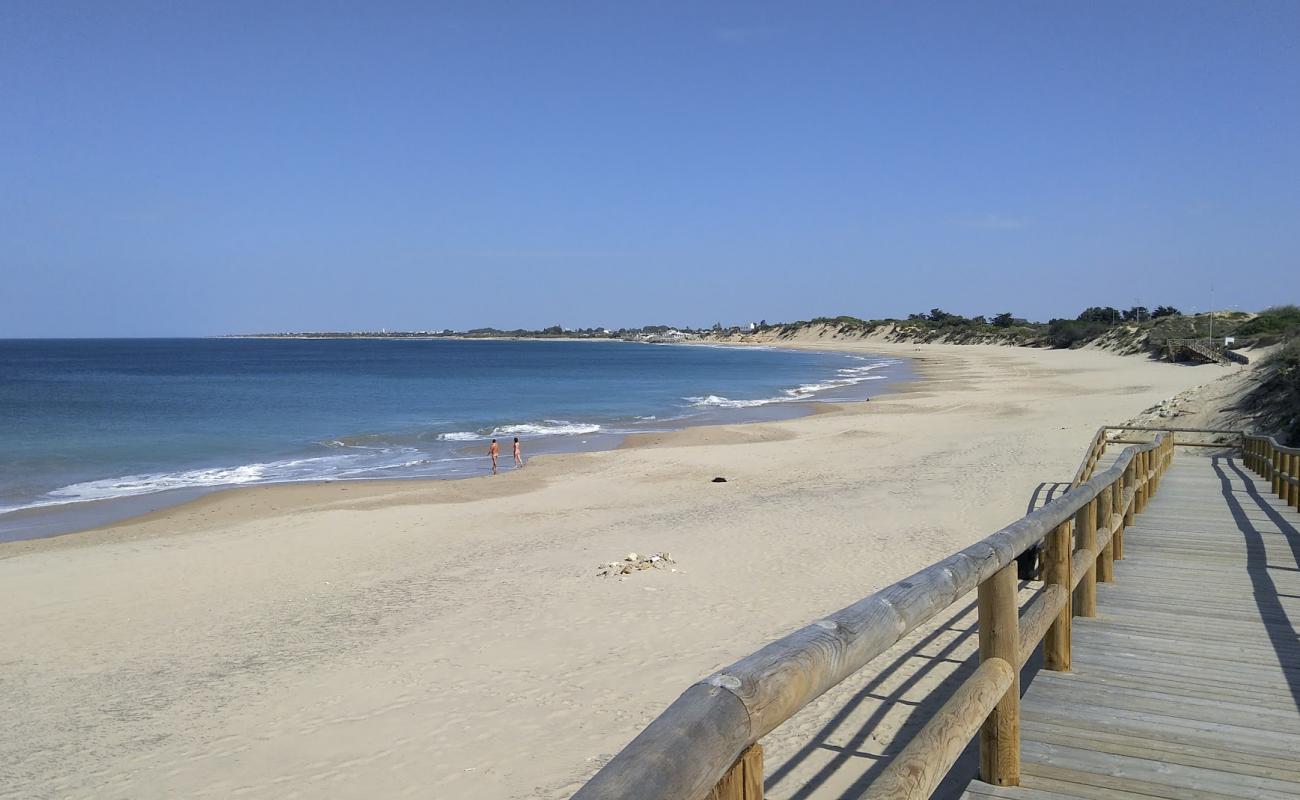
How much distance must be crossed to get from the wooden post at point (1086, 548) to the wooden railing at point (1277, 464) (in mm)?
6139

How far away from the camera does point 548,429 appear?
107 ft

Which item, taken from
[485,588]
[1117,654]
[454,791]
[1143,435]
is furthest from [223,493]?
[1143,435]

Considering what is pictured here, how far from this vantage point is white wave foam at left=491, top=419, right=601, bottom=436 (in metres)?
31.1

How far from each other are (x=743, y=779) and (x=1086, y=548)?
13.7 ft

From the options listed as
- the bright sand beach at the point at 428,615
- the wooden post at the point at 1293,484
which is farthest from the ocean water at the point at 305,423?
the wooden post at the point at 1293,484

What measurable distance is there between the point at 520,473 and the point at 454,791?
15.8m

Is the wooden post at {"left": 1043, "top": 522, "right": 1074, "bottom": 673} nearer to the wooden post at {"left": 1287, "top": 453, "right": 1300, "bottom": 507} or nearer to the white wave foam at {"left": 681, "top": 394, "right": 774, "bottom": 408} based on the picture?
the wooden post at {"left": 1287, "top": 453, "right": 1300, "bottom": 507}

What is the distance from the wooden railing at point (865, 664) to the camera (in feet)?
4.50

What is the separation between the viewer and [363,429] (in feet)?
109

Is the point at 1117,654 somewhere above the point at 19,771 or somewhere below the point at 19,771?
above

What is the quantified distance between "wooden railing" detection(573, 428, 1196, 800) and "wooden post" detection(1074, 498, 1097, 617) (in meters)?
0.55

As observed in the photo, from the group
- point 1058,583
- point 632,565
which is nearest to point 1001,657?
point 1058,583

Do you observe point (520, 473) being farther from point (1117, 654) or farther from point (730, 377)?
point (730, 377)

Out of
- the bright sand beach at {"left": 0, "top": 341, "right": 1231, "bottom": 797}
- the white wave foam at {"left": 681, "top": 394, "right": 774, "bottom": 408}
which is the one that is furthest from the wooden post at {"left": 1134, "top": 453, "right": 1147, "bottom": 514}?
the white wave foam at {"left": 681, "top": 394, "right": 774, "bottom": 408}
